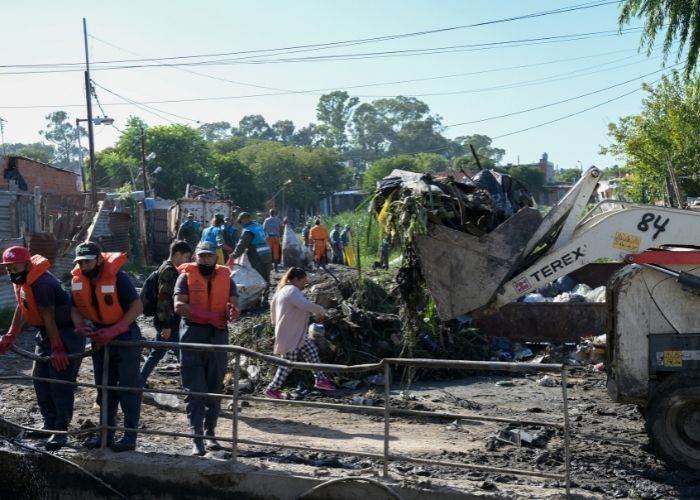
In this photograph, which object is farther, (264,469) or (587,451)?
(587,451)

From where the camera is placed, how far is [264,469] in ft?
20.4

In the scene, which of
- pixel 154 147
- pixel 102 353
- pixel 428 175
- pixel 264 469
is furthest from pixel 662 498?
pixel 154 147

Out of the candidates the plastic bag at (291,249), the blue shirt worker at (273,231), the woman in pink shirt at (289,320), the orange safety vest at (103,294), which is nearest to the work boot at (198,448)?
the orange safety vest at (103,294)

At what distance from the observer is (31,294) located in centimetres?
696

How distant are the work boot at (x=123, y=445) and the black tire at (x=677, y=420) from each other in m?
3.86

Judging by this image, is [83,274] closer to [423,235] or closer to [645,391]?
[423,235]

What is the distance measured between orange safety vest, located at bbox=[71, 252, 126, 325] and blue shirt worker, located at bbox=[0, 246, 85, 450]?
24cm

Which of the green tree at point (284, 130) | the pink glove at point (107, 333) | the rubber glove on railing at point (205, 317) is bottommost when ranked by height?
the pink glove at point (107, 333)

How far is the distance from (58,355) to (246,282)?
800cm

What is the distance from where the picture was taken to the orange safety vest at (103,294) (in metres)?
6.77

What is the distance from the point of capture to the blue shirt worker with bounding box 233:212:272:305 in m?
14.8

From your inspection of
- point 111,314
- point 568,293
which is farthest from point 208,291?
point 568,293

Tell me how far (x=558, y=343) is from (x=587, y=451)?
17.5 ft

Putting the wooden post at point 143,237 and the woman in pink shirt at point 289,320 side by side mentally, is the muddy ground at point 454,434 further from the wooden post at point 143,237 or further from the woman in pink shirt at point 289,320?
the wooden post at point 143,237
